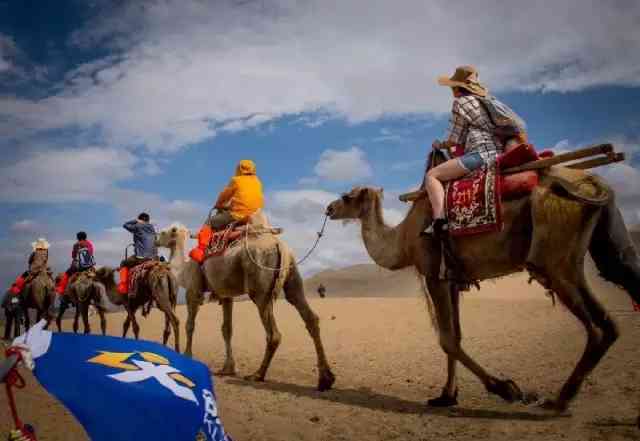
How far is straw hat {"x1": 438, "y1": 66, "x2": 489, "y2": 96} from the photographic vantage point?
20.6 feet

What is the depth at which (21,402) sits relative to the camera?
614cm

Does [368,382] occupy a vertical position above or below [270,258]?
below

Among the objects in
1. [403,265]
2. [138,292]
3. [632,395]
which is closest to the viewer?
[632,395]

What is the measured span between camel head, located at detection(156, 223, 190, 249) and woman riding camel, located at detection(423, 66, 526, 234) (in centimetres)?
754

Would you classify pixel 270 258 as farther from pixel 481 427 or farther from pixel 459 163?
pixel 481 427

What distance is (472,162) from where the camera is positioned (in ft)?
19.4

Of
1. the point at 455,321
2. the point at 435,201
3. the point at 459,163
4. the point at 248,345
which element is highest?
the point at 459,163

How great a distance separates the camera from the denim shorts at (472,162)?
5.90 meters

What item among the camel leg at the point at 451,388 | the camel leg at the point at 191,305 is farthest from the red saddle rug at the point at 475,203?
the camel leg at the point at 191,305

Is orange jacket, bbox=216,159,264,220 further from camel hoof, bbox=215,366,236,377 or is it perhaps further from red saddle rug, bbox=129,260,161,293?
red saddle rug, bbox=129,260,161,293

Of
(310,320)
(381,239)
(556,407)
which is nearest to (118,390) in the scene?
(556,407)

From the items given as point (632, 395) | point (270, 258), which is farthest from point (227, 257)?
point (632, 395)

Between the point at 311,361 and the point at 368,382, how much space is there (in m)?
2.63

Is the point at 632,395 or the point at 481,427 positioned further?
the point at 632,395
